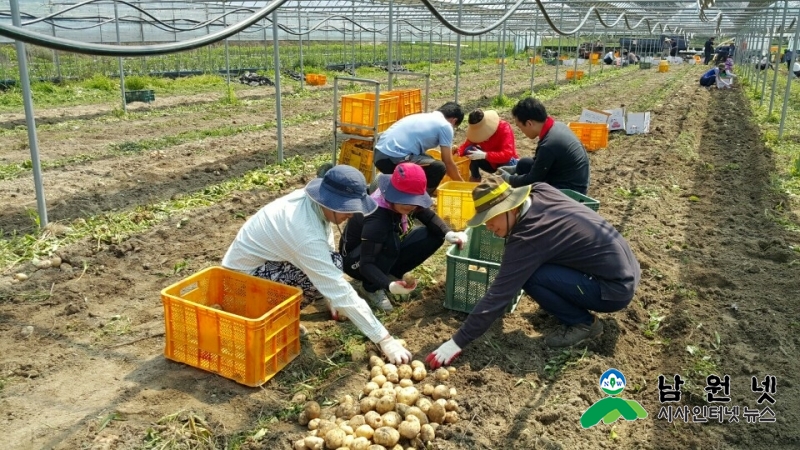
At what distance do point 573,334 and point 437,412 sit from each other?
1.16 m

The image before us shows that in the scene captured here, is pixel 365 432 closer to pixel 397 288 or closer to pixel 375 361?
pixel 375 361

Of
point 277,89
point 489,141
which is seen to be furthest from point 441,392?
point 277,89

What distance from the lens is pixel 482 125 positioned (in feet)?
21.2

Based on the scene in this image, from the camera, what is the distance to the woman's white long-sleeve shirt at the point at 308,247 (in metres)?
3.42

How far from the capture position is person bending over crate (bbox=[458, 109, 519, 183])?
6.47 meters

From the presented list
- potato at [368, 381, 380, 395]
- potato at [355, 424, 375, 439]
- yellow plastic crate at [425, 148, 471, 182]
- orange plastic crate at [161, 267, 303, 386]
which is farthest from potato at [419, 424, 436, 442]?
yellow plastic crate at [425, 148, 471, 182]

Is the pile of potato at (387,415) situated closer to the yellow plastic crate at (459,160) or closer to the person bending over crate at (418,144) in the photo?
the person bending over crate at (418,144)

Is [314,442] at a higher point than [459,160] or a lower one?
lower

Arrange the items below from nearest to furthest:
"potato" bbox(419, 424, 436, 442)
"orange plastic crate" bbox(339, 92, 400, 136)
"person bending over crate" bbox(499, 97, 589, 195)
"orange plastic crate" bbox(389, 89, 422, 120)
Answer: "potato" bbox(419, 424, 436, 442) < "person bending over crate" bbox(499, 97, 589, 195) < "orange plastic crate" bbox(339, 92, 400, 136) < "orange plastic crate" bbox(389, 89, 422, 120)

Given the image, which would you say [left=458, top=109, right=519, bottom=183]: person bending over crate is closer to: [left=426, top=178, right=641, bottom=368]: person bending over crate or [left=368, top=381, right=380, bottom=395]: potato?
[left=426, top=178, right=641, bottom=368]: person bending over crate

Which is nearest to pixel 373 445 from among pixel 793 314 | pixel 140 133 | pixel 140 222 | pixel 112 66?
pixel 793 314

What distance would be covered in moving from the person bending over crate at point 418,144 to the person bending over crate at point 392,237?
1.20 metres

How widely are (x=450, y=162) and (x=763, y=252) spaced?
291 cm

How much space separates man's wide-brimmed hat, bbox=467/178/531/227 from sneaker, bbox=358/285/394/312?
1164mm
